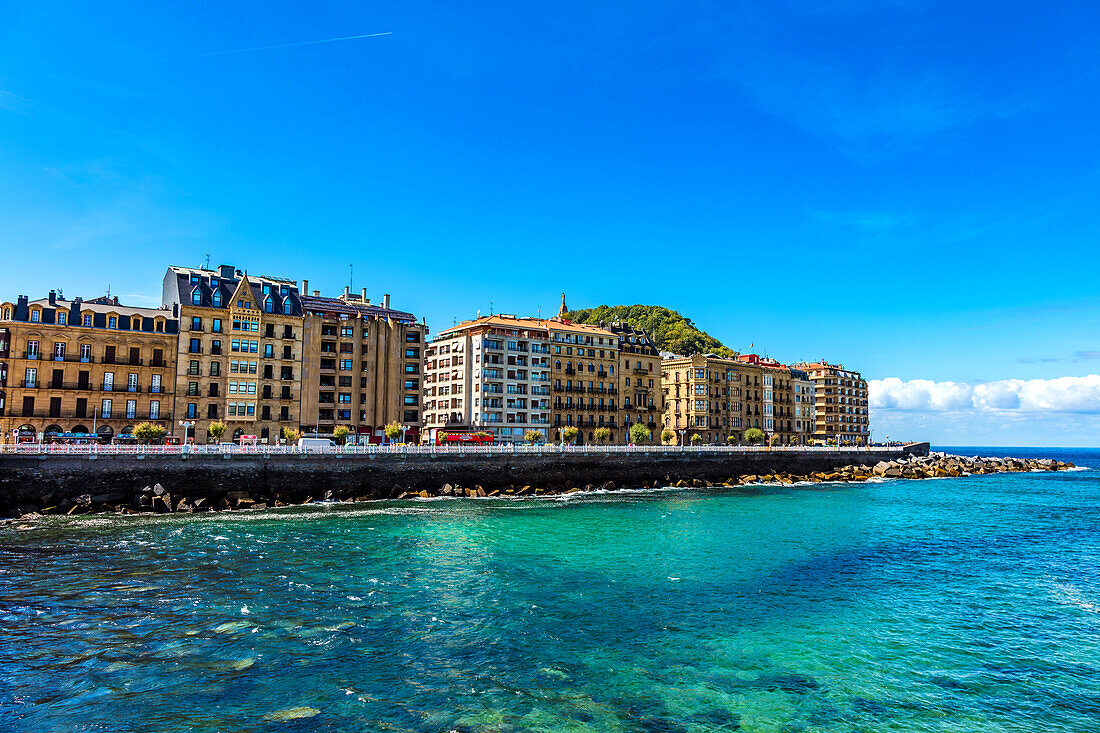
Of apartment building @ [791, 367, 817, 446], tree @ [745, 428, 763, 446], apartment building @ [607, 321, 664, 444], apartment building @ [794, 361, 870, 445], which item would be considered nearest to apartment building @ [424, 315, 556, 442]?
apartment building @ [607, 321, 664, 444]

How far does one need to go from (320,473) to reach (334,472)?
149 cm

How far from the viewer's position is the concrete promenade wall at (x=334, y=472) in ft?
183

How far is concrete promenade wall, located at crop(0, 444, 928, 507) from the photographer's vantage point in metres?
55.7

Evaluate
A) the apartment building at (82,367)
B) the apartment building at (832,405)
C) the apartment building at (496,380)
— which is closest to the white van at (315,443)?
the apartment building at (82,367)

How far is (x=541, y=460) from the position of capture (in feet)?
277

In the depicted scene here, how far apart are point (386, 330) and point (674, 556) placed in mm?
78400

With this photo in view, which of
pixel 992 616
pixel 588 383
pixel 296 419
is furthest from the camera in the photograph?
pixel 588 383

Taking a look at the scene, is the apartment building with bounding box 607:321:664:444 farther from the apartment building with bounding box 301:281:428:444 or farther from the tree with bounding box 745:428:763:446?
the apartment building with bounding box 301:281:428:444

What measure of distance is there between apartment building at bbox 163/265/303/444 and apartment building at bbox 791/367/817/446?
125546mm

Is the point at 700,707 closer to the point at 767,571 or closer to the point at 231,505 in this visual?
the point at 767,571

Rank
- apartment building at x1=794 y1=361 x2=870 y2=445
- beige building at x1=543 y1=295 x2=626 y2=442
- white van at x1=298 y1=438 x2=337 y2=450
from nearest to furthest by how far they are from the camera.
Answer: white van at x1=298 y1=438 x2=337 y2=450
beige building at x1=543 y1=295 x2=626 y2=442
apartment building at x1=794 y1=361 x2=870 y2=445

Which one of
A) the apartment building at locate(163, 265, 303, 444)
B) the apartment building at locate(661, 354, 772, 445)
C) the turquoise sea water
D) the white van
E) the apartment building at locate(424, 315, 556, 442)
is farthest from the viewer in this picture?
the apartment building at locate(661, 354, 772, 445)

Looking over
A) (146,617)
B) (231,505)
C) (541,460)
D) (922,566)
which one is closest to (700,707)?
(146,617)

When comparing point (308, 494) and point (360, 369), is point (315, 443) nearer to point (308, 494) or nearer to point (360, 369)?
point (308, 494)
